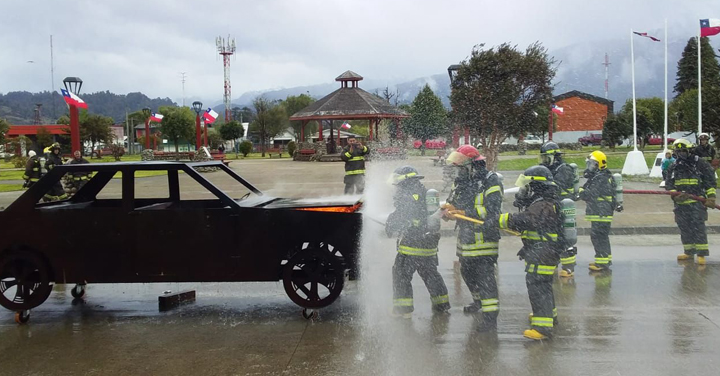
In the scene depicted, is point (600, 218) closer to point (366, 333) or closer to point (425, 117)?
point (366, 333)

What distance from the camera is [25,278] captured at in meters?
5.88

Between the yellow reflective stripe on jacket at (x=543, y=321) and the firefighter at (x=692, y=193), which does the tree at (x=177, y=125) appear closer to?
the firefighter at (x=692, y=193)

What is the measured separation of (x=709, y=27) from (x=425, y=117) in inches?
1083

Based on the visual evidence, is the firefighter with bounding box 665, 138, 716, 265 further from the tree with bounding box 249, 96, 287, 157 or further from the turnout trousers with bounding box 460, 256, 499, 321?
the tree with bounding box 249, 96, 287, 157

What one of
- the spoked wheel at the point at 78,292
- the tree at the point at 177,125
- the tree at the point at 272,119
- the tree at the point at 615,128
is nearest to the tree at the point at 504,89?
Result: the spoked wheel at the point at 78,292

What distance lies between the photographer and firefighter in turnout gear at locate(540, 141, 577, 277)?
24.3ft

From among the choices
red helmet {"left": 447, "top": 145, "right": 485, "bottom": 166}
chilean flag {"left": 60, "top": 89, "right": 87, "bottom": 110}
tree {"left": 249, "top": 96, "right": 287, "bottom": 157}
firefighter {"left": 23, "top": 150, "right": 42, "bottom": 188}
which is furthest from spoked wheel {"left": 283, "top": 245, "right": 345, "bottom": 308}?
tree {"left": 249, "top": 96, "right": 287, "bottom": 157}

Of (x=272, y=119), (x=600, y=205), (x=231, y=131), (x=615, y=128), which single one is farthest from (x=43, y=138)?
(x=600, y=205)

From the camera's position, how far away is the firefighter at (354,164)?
11.9 metres

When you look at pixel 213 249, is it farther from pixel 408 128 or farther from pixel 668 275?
pixel 408 128

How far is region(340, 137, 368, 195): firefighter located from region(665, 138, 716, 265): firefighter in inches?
227

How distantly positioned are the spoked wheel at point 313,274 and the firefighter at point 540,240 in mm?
1594

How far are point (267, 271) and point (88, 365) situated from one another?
178 centimetres

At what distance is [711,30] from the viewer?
18688 millimetres
